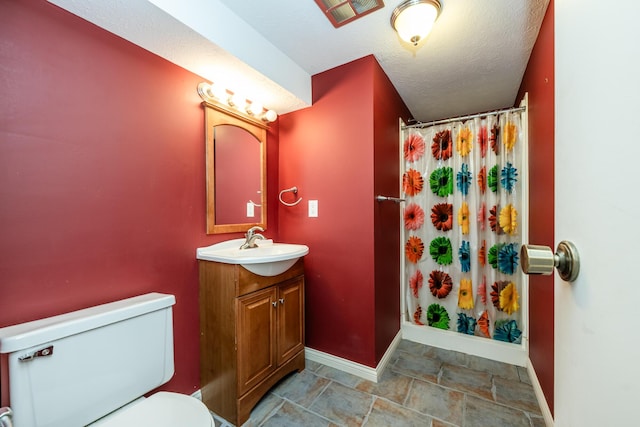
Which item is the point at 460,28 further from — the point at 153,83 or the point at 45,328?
the point at 45,328

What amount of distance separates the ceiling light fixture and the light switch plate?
119 centimetres

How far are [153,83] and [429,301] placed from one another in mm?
2525

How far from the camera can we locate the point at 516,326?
1866 mm

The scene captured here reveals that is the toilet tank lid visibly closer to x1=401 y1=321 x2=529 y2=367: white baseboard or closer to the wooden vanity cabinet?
the wooden vanity cabinet

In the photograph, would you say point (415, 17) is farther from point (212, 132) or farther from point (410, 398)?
point (410, 398)

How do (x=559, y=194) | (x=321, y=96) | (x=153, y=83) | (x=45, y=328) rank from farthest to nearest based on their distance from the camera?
(x=321, y=96) → (x=153, y=83) → (x=45, y=328) → (x=559, y=194)

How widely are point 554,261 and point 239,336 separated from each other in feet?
4.54

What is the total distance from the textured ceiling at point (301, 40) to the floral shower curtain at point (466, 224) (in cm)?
45

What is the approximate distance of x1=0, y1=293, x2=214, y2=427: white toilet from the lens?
0.83 meters

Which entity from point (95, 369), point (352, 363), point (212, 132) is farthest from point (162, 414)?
point (212, 132)

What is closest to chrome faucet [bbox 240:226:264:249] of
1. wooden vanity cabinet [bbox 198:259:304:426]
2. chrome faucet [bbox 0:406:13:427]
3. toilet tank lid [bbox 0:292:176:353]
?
wooden vanity cabinet [bbox 198:259:304:426]

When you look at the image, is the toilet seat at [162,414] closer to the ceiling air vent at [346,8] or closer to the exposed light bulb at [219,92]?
the exposed light bulb at [219,92]

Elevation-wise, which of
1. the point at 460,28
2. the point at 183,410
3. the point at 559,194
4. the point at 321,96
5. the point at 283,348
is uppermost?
the point at 460,28

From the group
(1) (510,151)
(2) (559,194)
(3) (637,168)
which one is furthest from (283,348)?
(1) (510,151)
